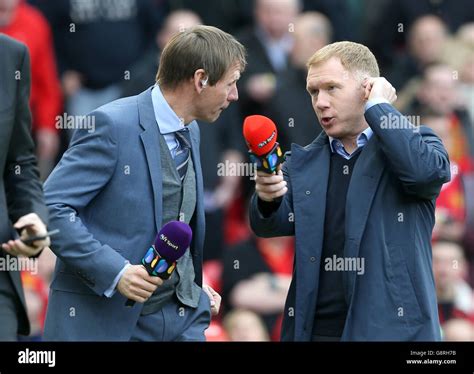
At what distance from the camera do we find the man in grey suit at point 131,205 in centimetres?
589

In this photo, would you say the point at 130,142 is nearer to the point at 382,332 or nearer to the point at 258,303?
the point at 382,332

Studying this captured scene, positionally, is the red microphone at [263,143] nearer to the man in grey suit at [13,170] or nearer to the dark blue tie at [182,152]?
the dark blue tie at [182,152]

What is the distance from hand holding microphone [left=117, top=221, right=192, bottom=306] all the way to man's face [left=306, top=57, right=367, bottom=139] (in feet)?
2.97

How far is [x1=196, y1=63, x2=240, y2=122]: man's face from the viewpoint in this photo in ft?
20.5

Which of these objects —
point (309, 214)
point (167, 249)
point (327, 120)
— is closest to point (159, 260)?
point (167, 249)

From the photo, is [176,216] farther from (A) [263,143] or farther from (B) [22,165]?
(B) [22,165]

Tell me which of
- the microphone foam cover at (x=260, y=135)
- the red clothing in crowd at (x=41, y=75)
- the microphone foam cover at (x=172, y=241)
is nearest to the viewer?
the microphone foam cover at (x=172, y=241)

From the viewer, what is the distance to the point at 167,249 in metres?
5.70

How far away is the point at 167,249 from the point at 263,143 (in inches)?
23.6

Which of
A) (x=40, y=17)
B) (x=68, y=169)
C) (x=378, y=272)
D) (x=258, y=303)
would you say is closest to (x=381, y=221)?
(x=378, y=272)

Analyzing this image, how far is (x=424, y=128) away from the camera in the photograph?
6.35 m

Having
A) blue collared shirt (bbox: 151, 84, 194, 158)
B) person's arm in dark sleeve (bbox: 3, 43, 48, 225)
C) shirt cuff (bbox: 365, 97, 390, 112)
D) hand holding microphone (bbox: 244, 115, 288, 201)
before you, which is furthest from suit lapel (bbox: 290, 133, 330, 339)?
person's arm in dark sleeve (bbox: 3, 43, 48, 225)

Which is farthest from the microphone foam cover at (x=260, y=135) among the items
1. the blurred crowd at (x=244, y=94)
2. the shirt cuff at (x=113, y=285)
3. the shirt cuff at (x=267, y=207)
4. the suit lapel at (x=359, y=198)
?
the blurred crowd at (x=244, y=94)
